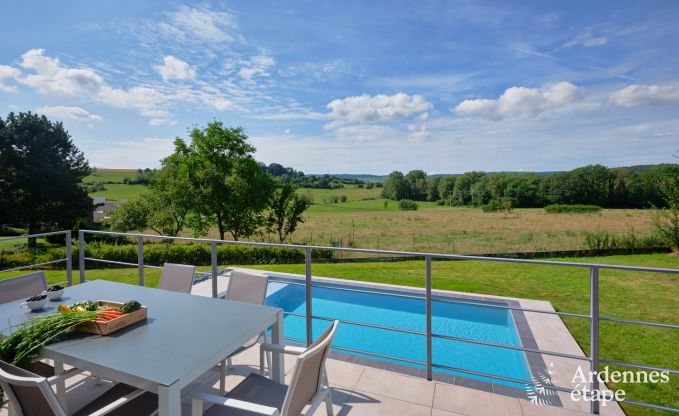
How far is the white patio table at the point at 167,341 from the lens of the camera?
1650 millimetres

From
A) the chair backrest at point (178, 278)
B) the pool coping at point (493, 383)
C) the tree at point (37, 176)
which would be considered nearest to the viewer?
the pool coping at point (493, 383)

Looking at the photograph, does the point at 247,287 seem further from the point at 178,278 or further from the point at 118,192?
the point at 118,192

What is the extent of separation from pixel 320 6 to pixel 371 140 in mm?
16971

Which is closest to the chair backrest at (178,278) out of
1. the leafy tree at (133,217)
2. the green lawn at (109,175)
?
the leafy tree at (133,217)

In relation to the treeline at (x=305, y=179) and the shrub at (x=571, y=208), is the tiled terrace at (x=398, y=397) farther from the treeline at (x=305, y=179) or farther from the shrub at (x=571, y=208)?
the shrub at (x=571, y=208)

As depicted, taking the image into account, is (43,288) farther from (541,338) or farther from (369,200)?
(369,200)

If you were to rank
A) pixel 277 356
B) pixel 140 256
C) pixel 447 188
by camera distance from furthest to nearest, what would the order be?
pixel 447 188 → pixel 140 256 → pixel 277 356

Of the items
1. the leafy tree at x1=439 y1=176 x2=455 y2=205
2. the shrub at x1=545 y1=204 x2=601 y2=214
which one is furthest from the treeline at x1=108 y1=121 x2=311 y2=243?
the leafy tree at x1=439 y1=176 x2=455 y2=205

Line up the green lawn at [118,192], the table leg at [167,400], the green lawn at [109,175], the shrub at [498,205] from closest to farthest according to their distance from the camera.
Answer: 1. the table leg at [167,400]
2. the green lawn at [109,175]
3. the green lawn at [118,192]
4. the shrub at [498,205]

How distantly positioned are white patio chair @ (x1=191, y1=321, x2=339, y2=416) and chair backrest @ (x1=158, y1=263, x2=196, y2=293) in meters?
1.40

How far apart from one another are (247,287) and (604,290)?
10746 millimetres

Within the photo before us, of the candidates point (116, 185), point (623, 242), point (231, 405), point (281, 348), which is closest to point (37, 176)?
point (116, 185)

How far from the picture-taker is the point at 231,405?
1654 mm

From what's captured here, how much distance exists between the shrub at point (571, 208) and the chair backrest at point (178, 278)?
29.7 metres
